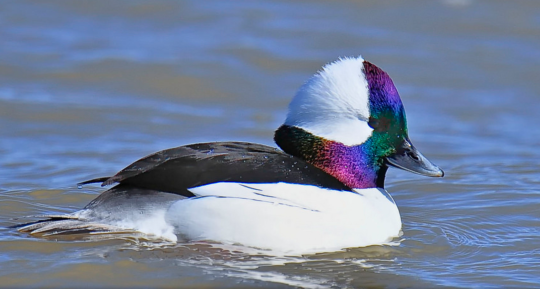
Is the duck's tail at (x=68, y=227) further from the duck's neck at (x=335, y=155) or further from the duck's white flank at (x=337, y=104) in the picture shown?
the duck's white flank at (x=337, y=104)

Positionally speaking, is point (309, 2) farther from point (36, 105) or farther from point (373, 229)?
point (373, 229)

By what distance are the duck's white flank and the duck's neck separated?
0.16 ft

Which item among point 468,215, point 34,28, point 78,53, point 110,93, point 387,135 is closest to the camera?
point 387,135

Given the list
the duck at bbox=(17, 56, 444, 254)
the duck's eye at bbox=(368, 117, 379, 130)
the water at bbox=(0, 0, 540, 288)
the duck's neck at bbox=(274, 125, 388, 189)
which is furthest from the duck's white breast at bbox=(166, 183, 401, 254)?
the duck's eye at bbox=(368, 117, 379, 130)

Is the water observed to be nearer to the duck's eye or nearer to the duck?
the duck

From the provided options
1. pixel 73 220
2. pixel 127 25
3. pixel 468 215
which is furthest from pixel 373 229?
pixel 127 25

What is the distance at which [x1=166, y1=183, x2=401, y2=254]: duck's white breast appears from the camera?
577cm

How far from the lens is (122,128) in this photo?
9453 millimetres

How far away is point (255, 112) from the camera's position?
1023cm

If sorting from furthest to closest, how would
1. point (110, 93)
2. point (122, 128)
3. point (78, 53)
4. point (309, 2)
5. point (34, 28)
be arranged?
1. point (309, 2)
2. point (34, 28)
3. point (78, 53)
4. point (110, 93)
5. point (122, 128)

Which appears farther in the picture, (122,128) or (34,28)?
(34,28)

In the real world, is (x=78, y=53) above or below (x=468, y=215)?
above

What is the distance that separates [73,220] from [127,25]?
6.77 metres

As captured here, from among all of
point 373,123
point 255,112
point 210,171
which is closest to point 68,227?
point 210,171
